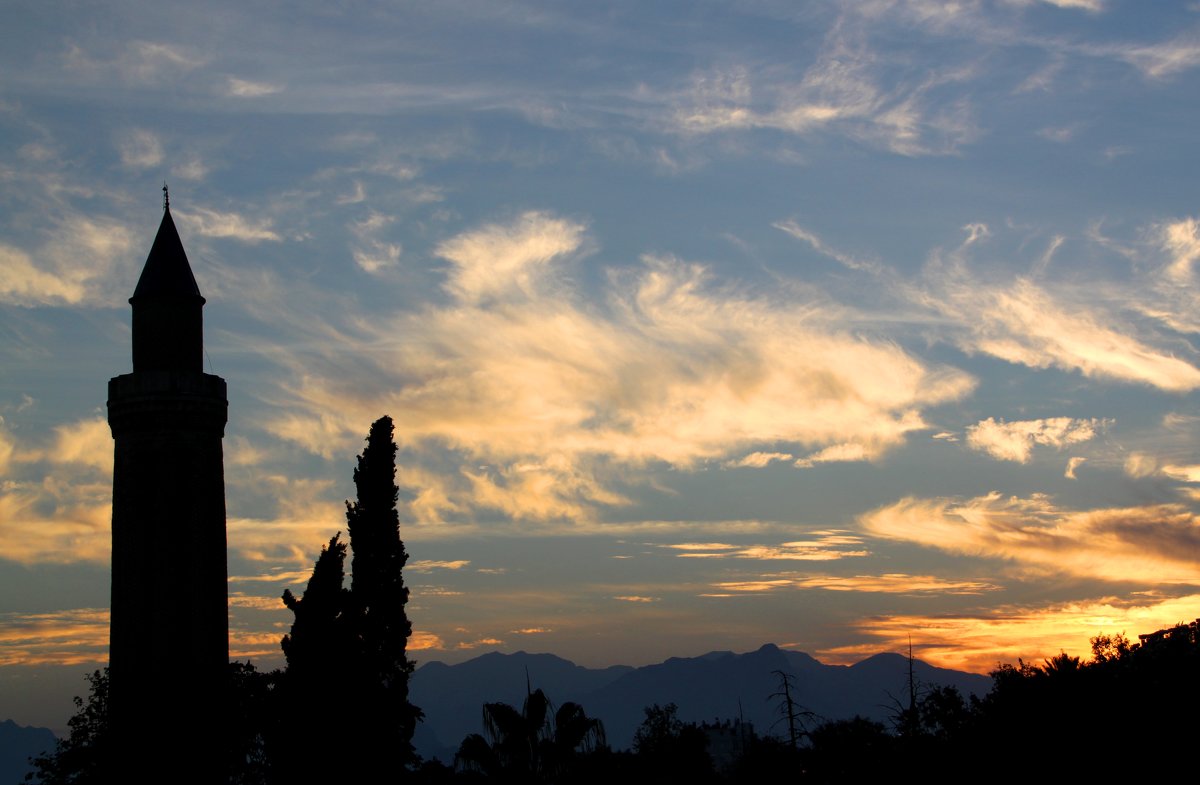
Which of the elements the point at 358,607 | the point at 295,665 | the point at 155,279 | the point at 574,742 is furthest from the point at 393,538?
the point at 155,279

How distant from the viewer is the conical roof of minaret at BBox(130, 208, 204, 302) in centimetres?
6047

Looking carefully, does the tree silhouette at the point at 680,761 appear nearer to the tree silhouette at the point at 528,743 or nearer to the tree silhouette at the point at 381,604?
the tree silhouette at the point at 381,604

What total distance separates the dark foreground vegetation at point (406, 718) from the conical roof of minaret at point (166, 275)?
53.0 ft

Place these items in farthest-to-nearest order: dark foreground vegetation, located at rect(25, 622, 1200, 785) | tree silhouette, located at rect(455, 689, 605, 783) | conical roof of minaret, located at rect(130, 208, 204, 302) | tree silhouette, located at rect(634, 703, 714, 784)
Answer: tree silhouette, located at rect(634, 703, 714, 784)
conical roof of minaret, located at rect(130, 208, 204, 302)
tree silhouette, located at rect(455, 689, 605, 783)
dark foreground vegetation, located at rect(25, 622, 1200, 785)

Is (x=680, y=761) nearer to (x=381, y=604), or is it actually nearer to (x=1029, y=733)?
(x=381, y=604)

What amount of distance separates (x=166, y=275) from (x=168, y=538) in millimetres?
12588

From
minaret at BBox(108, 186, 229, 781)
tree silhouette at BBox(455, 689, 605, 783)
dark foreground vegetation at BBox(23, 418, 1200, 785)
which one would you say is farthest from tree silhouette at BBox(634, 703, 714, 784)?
tree silhouette at BBox(455, 689, 605, 783)

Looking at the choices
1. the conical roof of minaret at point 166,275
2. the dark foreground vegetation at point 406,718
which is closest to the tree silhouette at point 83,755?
the dark foreground vegetation at point 406,718

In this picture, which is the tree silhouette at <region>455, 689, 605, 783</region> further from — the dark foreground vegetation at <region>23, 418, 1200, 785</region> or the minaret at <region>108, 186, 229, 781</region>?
the minaret at <region>108, 186, 229, 781</region>

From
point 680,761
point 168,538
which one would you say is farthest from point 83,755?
point 680,761

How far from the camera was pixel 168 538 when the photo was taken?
58562 mm

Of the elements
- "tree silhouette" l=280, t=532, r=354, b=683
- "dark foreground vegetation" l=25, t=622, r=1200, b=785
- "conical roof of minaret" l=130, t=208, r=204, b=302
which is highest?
"conical roof of minaret" l=130, t=208, r=204, b=302

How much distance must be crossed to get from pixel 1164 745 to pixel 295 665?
95.9 feet

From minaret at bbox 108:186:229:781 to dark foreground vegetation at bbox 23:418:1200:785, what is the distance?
69 centimetres
